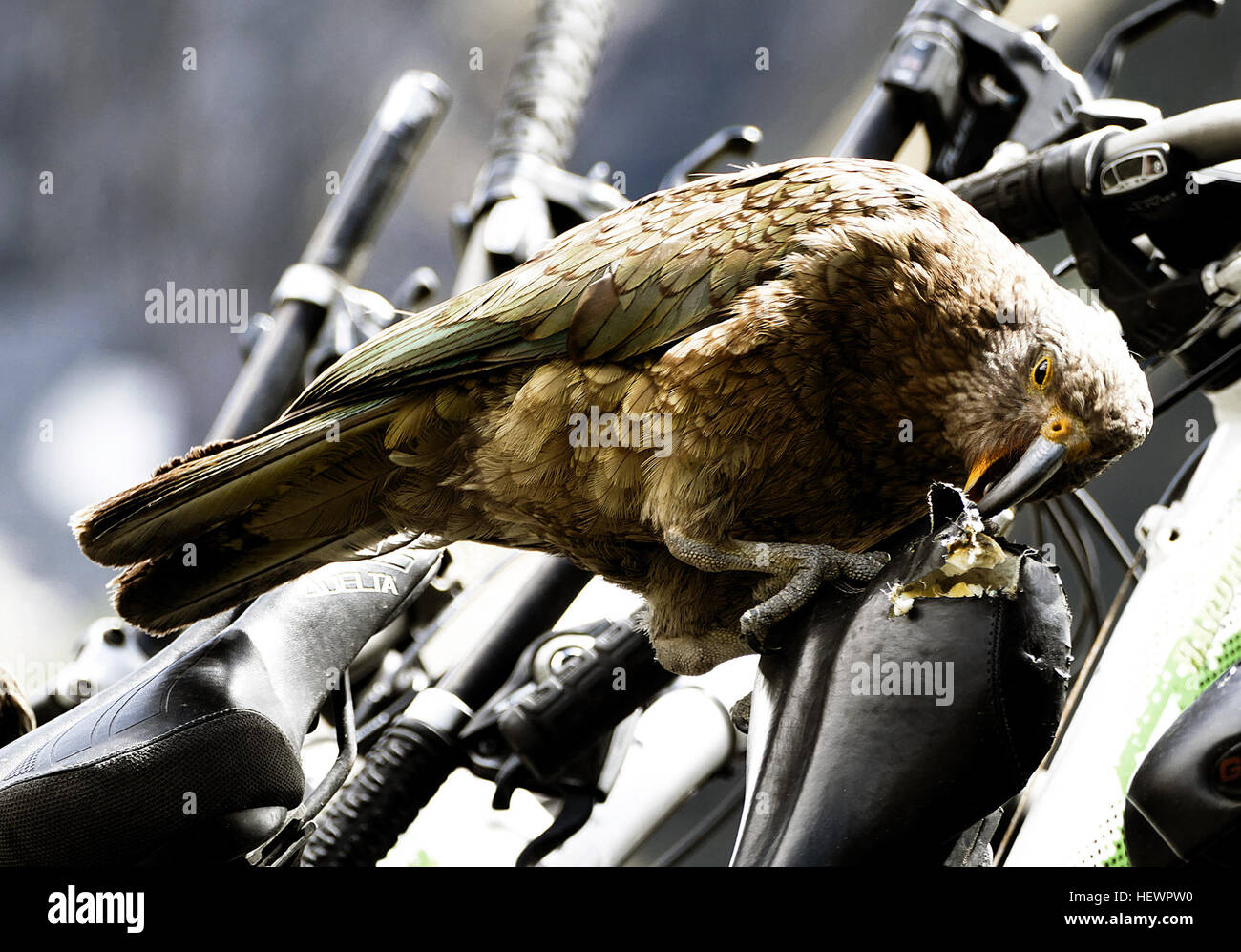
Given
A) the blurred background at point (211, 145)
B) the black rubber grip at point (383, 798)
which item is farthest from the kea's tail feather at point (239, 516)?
the blurred background at point (211, 145)

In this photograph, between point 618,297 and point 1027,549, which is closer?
point 1027,549

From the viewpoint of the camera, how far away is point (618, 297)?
1.26 meters

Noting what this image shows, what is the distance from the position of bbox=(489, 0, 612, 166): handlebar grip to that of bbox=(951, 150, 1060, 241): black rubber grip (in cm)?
119

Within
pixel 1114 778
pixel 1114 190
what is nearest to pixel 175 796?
pixel 1114 778

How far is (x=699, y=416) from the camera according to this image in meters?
1.21

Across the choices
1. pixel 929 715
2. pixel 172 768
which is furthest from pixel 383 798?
pixel 929 715

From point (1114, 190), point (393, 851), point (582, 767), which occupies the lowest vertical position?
point (393, 851)

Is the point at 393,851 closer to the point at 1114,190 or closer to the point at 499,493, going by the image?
the point at 499,493

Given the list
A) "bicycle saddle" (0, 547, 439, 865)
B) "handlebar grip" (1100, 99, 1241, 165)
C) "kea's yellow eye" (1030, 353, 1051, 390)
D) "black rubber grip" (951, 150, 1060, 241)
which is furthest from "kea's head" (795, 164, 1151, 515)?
"bicycle saddle" (0, 547, 439, 865)

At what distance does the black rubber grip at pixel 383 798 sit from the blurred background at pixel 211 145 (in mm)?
1134

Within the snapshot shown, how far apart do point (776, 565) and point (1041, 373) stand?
32 cm

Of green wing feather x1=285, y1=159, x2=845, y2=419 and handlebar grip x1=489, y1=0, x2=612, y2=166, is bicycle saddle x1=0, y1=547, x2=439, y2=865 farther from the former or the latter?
handlebar grip x1=489, y1=0, x2=612, y2=166

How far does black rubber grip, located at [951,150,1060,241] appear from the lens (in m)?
1.66

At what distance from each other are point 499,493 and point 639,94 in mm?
2079
